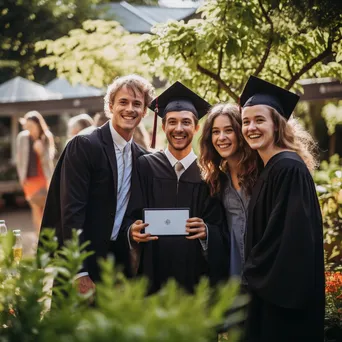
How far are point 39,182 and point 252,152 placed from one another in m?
5.57

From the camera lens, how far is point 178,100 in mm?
4273

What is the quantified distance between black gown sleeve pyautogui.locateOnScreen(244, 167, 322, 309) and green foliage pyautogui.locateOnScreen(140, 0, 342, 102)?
195 cm

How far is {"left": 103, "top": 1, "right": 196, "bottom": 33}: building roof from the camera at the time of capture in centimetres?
2538

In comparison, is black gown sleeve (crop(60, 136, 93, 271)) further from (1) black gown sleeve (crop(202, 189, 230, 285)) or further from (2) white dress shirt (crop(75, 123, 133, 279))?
(1) black gown sleeve (crop(202, 189, 230, 285))

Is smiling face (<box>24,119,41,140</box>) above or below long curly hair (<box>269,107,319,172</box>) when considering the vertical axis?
above

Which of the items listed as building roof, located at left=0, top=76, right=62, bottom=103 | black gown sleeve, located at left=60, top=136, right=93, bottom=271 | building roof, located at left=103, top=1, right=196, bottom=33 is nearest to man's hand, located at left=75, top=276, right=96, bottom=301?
black gown sleeve, located at left=60, top=136, right=93, bottom=271

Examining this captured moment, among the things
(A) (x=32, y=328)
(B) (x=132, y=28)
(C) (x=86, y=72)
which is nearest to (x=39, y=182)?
(C) (x=86, y=72)

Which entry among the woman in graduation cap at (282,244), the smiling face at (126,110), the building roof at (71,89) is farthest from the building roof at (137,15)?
the woman in graduation cap at (282,244)

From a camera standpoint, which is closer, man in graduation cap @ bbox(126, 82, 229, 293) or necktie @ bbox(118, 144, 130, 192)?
man in graduation cap @ bbox(126, 82, 229, 293)

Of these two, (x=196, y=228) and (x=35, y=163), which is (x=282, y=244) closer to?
(x=196, y=228)

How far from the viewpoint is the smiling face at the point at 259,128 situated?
11.6 ft

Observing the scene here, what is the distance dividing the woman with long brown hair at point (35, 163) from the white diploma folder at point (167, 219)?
5363 millimetres

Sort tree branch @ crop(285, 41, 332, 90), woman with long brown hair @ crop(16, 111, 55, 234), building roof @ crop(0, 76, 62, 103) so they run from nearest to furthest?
tree branch @ crop(285, 41, 332, 90) < woman with long brown hair @ crop(16, 111, 55, 234) < building roof @ crop(0, 76, 62, 103)

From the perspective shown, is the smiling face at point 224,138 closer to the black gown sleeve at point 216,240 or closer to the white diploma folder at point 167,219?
the black gown sleeve at point 216,240
